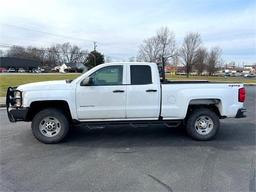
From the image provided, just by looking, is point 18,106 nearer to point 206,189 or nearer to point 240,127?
point 206,189

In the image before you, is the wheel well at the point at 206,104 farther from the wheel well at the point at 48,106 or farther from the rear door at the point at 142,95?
the wheel well at the point at 48,106

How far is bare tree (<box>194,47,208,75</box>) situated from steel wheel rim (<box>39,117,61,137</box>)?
7141 cm

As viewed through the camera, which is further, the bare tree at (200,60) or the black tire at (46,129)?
the bare tree at (200,60)

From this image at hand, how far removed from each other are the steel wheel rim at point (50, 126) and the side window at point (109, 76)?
4.16ft

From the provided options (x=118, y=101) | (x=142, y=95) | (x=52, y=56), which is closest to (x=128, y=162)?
(x=118, y=101)

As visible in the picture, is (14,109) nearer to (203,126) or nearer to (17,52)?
(203,126)

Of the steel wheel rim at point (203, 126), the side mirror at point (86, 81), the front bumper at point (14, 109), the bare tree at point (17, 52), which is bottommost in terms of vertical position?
the steel wheel rim at point (203, 126)

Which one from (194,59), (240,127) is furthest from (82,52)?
(240,127)

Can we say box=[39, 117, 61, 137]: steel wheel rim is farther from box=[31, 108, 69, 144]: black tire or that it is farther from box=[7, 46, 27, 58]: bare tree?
box=[7, 46, 27, 58]: bare tree

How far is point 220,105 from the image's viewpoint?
6730mm

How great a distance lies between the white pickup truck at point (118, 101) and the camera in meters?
6.30

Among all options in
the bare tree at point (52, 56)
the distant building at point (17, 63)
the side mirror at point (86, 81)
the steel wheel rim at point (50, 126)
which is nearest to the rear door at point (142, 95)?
the side mirror at point (86, 81)

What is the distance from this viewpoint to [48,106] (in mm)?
6477

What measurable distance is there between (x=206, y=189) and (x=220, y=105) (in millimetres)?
3128
